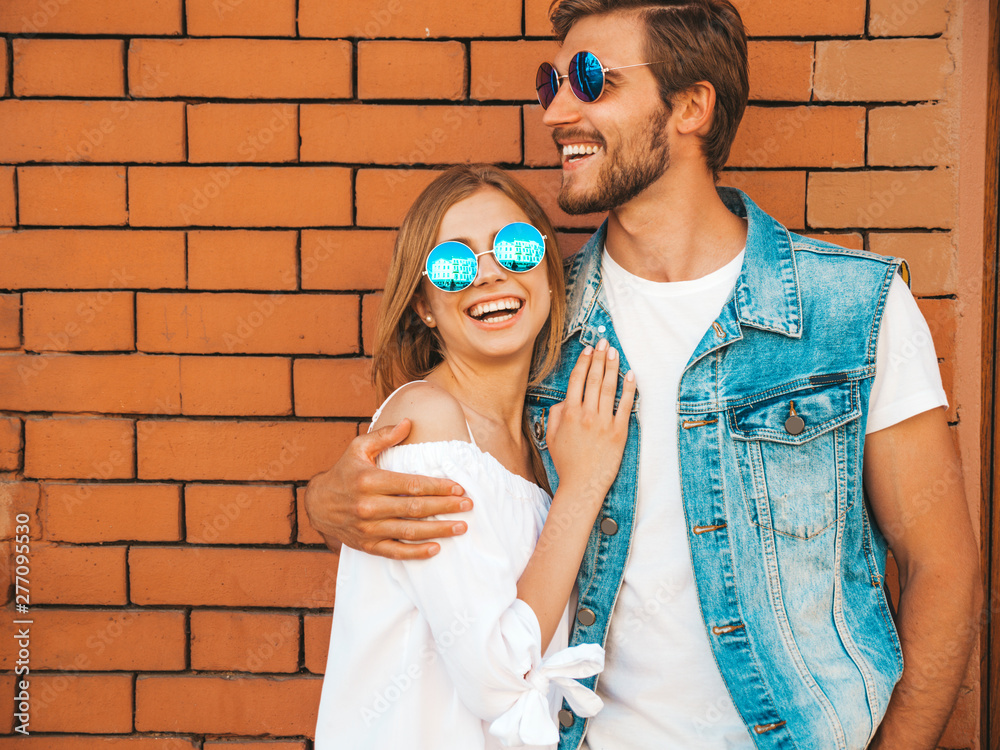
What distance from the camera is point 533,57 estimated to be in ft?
7.02

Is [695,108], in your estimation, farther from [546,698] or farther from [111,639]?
[111,639]

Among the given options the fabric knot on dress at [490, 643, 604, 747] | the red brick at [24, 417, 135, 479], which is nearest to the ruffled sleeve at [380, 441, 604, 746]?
the fabric knot on dress at [490, 643, 604, 747]

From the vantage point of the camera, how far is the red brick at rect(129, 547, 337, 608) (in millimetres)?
2188

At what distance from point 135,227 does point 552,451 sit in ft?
4.83

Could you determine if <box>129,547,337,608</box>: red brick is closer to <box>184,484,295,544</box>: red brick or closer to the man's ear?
<box>184,484,295,544</box>: red brick

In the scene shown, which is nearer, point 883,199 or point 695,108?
point 695,108

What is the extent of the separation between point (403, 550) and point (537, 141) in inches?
52.5

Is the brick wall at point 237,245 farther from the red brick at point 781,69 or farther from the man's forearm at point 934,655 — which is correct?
the man's forearm at point 934,655

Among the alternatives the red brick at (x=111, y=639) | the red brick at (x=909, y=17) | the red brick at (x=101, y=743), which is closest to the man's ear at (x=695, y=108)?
the red brick at (x=909, y=17)

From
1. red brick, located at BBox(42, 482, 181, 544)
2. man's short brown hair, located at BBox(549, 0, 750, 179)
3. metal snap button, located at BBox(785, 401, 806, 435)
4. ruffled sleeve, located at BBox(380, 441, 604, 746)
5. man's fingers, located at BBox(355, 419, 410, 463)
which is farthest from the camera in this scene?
red brick, located at BBox(42, 482, 181, 544)

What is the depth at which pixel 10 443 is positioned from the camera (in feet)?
7.16

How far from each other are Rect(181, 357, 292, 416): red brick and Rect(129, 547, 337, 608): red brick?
0.44 meters

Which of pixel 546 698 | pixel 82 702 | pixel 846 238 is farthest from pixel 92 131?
pixel 846 238

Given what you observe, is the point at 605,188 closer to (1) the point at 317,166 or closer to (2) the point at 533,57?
(2) the point at 533,57
